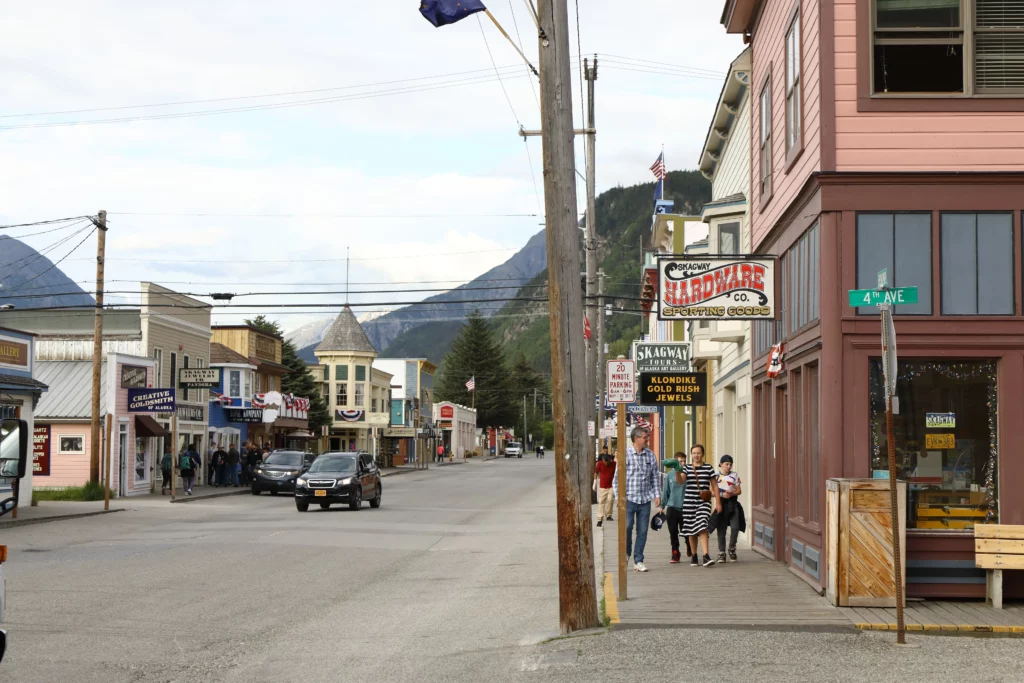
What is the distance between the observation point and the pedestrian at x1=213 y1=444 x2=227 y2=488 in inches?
2003

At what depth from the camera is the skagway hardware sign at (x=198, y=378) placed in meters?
50.2

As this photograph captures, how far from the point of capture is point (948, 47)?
13.7m

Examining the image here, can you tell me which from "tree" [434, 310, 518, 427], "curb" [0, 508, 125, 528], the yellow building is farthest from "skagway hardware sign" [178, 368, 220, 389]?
"tree" [434, 310, 518, 427]

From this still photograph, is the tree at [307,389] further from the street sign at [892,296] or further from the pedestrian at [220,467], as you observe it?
the street sign at [892,296]

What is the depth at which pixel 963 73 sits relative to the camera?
539 inches

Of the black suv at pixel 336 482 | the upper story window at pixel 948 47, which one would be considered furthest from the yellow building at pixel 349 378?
the upper story window at pixel 948 47

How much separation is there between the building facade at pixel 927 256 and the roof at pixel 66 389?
3501cm

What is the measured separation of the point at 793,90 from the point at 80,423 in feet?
112

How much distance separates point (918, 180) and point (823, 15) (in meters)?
2.09

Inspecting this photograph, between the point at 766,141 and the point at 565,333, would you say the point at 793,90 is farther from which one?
the point at 565,333

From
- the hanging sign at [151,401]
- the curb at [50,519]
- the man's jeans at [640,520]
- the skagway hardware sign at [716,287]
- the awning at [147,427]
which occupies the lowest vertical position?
the curb at [50,519]

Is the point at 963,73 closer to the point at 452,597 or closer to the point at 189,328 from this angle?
the point at 452,597

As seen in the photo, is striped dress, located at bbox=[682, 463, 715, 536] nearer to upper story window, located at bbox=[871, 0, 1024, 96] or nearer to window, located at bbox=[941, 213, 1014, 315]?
window, located at bbox=[941, 213, 1014, 315]

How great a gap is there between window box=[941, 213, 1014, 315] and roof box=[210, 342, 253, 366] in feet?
159
